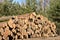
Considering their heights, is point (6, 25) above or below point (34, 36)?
above

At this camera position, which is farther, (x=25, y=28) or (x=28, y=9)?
(x=28, y=9)

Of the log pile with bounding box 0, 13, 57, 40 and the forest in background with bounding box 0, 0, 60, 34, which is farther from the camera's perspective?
A: the forest in background with bounding box 0, 0, 60, 34

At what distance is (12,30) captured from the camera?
810 centimetres

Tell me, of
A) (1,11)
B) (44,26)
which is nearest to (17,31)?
(44,26)

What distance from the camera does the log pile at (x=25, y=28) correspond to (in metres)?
8.05

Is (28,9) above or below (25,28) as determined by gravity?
below

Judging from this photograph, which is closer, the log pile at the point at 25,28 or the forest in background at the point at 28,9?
the log pile at the point at 25,28

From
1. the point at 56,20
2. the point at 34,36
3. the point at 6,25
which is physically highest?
the point at 6,25

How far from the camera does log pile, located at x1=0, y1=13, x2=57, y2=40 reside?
26.4 ft

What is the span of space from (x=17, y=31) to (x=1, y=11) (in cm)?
416

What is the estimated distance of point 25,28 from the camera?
27.6ft

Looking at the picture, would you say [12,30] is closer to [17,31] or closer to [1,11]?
[17,31]

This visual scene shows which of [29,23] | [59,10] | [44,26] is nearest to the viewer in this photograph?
[29,23]

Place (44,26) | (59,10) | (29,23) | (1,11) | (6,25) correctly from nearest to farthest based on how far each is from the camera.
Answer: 1. (6,25)
2. (29,23)
3. (44,26)
4. (1,11)
5. (59,10)
